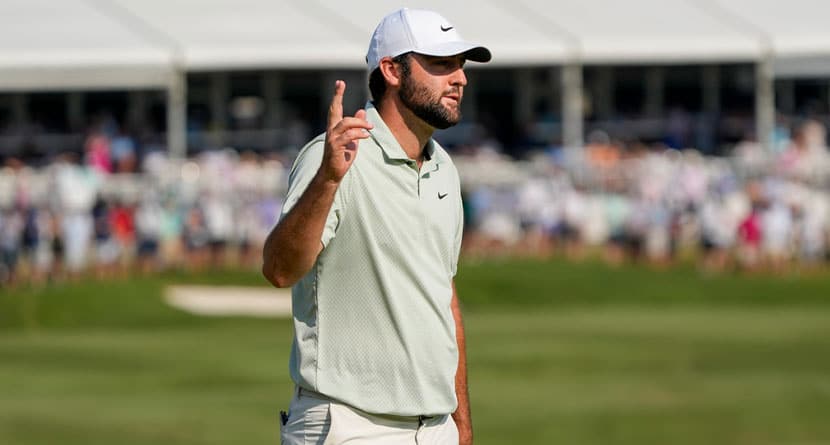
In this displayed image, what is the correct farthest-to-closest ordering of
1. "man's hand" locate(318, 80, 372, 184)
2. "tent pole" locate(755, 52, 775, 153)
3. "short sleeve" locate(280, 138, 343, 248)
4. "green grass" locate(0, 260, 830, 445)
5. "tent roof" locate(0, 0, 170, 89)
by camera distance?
"tent pole" locate(755, 52, 775, 153) < "tent roof" locate(0, 0, 170, 89) < "green grass" locate(0, 260, 830, 445) < "short sleeve" locate(280, 138, 343, 248) < "man's hand" locate(318, 80, 372, 184)

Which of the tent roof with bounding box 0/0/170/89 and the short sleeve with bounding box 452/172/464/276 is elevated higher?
the tent roof with bounding box 0/0/170/89

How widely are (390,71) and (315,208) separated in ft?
2.26

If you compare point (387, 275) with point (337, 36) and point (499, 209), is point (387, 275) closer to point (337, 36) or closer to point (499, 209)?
point (499, 209)

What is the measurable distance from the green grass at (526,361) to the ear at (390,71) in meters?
7.64

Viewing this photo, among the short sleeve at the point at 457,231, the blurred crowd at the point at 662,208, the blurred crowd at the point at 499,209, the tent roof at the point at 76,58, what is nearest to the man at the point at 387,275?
the short sleeve at the point at 457,231

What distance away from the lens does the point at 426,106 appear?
5418 mm

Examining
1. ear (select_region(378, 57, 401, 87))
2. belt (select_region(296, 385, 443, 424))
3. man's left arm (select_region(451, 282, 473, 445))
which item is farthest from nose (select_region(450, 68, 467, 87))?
belt (select_region(296, 385, 443, 424))

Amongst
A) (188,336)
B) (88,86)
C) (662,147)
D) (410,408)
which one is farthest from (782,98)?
(410,408)

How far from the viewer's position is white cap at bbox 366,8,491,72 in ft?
17.6

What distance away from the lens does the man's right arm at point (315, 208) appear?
4902mm

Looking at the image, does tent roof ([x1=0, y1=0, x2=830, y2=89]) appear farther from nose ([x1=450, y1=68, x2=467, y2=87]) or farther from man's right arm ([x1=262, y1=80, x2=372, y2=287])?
man's right arm ([x1=262, y1=80, x2=372, y2=287])

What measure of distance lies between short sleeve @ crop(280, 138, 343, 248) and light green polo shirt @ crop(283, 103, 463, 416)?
32 millimetres

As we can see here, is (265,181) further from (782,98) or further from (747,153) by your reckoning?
(782,98)

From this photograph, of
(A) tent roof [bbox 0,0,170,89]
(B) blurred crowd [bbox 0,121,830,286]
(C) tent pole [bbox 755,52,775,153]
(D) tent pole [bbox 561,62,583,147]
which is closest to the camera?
(B) blurred crowd [bbox 0,121,830,286]
